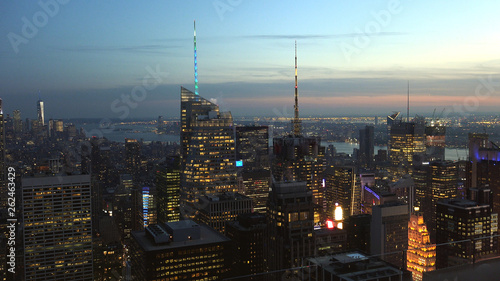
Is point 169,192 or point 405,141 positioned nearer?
point 169,192

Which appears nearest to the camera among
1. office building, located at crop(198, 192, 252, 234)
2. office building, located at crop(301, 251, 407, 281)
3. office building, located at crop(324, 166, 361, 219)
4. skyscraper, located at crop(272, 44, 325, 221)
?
office building, located at crop(301, 251, 407, 281)

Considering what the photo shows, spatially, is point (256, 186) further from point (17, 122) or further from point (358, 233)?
point (17, 122)

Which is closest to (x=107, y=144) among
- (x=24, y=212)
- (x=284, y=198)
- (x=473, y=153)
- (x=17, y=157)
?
(x=17, y=157)

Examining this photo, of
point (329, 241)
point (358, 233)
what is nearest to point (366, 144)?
point (358, 233)

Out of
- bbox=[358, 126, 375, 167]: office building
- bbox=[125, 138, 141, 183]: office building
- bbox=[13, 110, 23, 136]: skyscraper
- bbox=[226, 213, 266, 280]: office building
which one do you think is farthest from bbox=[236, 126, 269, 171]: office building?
bbox=[226, 213, 266, 280]: office building

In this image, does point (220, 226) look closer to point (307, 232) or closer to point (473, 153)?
point (307, 232)

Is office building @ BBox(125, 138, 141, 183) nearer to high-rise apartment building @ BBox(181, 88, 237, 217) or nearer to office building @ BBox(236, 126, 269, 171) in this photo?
office building @ BBox(236, 126, 269, 171)
